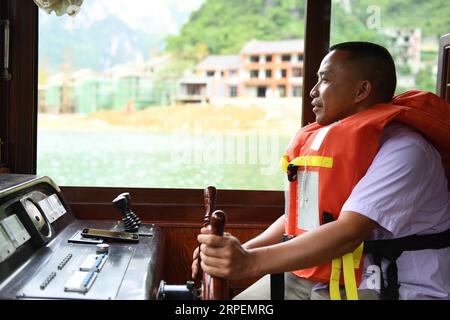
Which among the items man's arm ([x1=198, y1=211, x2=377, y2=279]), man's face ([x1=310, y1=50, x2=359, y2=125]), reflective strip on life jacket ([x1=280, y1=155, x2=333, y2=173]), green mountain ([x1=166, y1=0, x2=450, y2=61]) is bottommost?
man's arm ([x1=198, y1=211, x2=377, y2=279])

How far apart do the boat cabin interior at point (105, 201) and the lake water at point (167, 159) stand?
56mm

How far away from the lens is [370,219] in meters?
1.53

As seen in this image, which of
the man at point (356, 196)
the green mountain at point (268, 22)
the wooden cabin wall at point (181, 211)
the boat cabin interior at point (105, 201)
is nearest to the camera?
the man at point (356, 196)

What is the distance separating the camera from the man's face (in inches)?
70.0

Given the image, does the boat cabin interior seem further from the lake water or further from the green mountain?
the green mountain

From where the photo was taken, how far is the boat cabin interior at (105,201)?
6.15 feet

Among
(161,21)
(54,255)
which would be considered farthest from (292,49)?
(54,255)

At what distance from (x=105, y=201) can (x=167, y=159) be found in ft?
1.30

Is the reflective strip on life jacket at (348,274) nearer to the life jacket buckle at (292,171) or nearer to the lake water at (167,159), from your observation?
the life jacket buckle at (292,171)

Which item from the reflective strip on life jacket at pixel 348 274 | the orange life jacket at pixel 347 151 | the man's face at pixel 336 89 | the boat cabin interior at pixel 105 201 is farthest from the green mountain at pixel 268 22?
the reflective strip on life jacket at pixel 348 274

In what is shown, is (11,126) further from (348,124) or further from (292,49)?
(348,124)

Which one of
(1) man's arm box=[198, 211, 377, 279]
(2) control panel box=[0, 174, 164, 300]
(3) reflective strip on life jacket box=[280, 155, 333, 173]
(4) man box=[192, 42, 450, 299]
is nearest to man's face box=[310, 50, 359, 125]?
(4) man box=[192, 42, 450, 299]

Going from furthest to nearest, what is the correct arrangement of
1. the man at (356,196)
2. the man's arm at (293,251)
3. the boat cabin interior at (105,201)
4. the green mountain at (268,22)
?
the green mountain at (268,22) < the boat cabin interior at (105,201) < the man at (356,196) < the man's arm at (293,251)

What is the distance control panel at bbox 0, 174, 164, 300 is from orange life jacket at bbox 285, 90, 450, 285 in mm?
558
